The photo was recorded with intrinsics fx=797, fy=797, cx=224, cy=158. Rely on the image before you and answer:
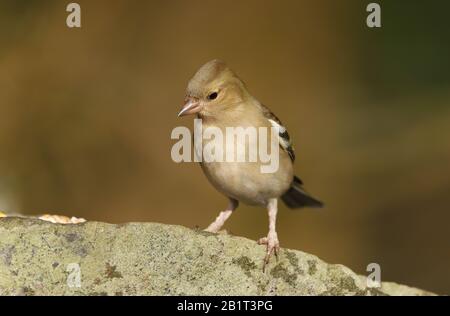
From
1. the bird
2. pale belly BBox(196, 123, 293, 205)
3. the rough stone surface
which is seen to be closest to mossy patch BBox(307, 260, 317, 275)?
the rough stone surface

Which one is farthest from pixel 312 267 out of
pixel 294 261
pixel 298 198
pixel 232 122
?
pixel 298 198

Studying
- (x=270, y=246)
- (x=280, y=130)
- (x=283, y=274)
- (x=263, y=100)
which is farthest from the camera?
(x=263, y=100)

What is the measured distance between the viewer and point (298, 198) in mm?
6461

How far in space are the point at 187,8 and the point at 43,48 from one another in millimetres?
1756

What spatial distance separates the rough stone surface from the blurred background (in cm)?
440

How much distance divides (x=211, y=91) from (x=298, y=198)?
5.17 ft

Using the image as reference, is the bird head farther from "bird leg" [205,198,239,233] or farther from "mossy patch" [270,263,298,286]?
"mossy patch" [270,263,298,286]

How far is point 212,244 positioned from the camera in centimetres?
438

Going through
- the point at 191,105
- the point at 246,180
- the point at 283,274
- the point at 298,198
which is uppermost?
the point at 191,105

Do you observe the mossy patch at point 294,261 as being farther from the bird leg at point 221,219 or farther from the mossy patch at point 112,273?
the bird leg at point 221,219

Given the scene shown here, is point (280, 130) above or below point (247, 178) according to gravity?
above

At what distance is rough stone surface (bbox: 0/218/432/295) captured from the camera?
4152mm

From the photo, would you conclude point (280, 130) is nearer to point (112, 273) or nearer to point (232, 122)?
point (232, 122)

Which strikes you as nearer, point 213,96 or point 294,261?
point 294,261
